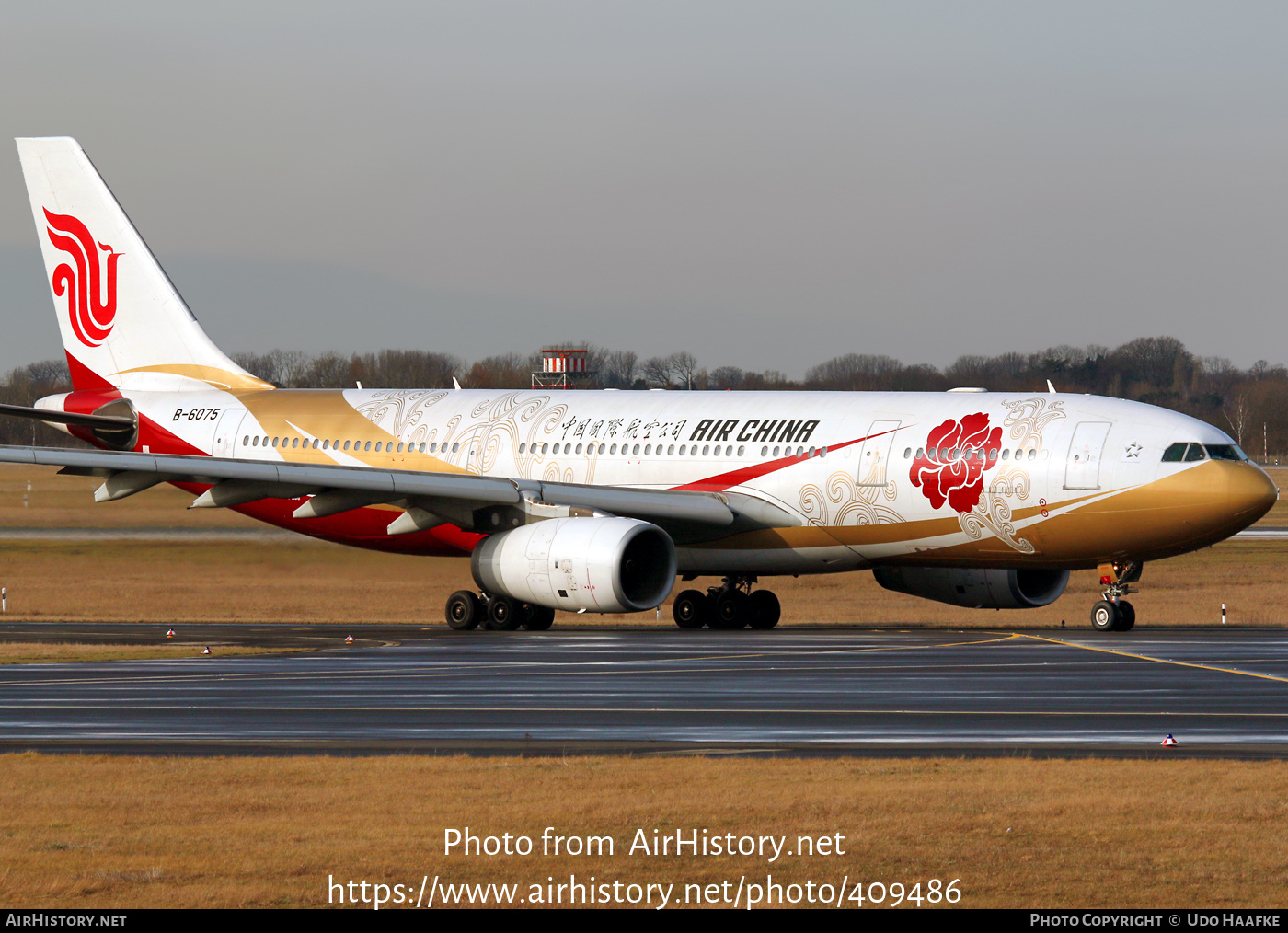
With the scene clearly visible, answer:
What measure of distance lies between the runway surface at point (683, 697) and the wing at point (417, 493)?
2.88 metres

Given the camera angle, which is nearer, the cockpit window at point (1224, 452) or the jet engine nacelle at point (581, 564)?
the jet engine nacelle at point (581, 564)

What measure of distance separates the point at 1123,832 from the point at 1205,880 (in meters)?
1.45

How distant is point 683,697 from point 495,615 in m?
13.3

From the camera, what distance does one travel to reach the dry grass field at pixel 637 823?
10.2 meters

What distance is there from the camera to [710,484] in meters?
34.0

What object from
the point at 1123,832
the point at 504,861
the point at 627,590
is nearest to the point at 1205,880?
the point at 1123,832

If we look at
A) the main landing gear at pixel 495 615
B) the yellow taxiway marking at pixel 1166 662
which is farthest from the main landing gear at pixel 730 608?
the yellow taxiway marking at pixel 1166 662

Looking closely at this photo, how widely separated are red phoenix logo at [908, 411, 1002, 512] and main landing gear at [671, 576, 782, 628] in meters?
4.77

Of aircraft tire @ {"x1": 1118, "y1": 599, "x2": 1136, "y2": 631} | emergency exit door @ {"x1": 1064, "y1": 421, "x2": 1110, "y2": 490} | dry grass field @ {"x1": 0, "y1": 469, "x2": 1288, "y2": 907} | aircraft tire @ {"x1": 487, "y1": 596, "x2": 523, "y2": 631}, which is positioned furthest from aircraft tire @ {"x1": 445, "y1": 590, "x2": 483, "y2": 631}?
dry grass field @ {"x1": 0, "y1": 469, "x2": 1288, "y2": 907}

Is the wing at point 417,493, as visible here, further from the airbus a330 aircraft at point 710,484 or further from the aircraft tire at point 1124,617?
the aircraft tire at point 1124,617

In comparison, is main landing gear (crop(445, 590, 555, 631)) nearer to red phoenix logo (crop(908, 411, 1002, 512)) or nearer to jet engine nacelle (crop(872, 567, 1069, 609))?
jet engine nacelle (crop(872, 567, 1069, 609))

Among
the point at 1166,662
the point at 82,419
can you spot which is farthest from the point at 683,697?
the point at 82,419

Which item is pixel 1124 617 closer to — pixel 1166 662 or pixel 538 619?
pixel 1166 662

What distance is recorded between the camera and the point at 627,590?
31.0 meters
